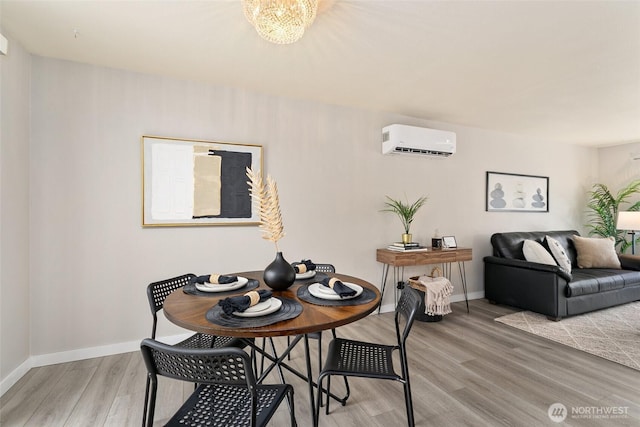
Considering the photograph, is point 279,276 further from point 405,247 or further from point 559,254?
point 559,254

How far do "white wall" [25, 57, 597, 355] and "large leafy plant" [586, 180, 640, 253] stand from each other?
9.92 ft

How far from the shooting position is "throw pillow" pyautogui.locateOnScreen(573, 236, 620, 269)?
4.12 metres

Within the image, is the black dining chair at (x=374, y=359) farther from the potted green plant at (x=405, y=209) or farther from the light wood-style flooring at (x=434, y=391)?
the potted green plant at (x=405, y=209)

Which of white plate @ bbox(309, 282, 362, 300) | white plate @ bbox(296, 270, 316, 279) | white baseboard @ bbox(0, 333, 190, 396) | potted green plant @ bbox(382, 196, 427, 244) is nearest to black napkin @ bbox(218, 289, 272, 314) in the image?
white plate @ bbox(309, 282, 362, 300)

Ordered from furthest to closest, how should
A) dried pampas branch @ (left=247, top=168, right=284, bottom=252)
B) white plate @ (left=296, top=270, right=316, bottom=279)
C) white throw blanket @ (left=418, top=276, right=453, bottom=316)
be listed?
white throw blanket @ (left=418, top=276, right=453, bottom=316)
white plate @ (left=296, top=270, right=316, bottom=279)
dried pampas branch @ (left=247, top=168, right=284, bottom=252)

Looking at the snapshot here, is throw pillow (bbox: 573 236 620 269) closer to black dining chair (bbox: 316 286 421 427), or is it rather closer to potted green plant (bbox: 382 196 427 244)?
potted green plant (bbox: 382 196 427 244)

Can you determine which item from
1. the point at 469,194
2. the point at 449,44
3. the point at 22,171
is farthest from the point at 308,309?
the point at 469,194

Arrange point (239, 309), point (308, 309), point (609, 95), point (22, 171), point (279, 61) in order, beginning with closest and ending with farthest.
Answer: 1. point (239, 309)
2. point (308, 309)
3. point (22, 171)
4. point (279, 61)
5. point (609, 95)

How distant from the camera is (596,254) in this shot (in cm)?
416

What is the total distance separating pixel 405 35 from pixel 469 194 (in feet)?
9.27

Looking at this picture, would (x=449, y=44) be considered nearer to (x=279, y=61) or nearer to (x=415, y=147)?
(x=279, y=61)

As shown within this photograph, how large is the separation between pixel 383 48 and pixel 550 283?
2994 mm

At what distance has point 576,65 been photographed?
250 centimetres

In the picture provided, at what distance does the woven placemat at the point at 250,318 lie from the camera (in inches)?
48.3
